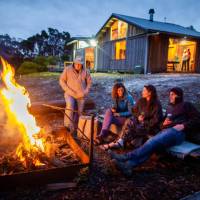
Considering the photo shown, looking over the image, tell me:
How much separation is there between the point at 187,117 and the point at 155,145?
2.65ft

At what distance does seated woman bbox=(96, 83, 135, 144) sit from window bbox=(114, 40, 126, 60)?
54.1 feet

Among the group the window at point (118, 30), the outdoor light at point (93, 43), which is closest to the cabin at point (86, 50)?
the outdoor light at point (93, 43)

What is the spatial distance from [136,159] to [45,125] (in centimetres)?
355

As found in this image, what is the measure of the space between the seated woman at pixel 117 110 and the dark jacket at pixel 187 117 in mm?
1223

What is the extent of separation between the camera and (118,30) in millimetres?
21250

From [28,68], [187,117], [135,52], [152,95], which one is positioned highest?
[135,52]

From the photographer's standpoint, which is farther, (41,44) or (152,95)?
(41,44)

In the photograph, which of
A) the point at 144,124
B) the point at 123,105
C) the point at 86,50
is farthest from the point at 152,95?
the point at 86,50

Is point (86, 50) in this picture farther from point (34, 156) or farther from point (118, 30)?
point (34, 156)

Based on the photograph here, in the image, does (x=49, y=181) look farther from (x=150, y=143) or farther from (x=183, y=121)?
(x=183, y=121)

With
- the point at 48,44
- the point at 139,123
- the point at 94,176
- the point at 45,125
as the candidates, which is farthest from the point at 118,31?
the point at 48,44

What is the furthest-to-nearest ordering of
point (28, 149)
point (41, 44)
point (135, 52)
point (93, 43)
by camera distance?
point (41, 44), point (93, 43), point (135, 52), point (28, 149)

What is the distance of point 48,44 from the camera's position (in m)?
50.1

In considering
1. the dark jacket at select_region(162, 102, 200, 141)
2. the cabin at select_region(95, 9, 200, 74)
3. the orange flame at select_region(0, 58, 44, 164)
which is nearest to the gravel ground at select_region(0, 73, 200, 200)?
the dark jacket at select_region(162, 102, 200, 141)
